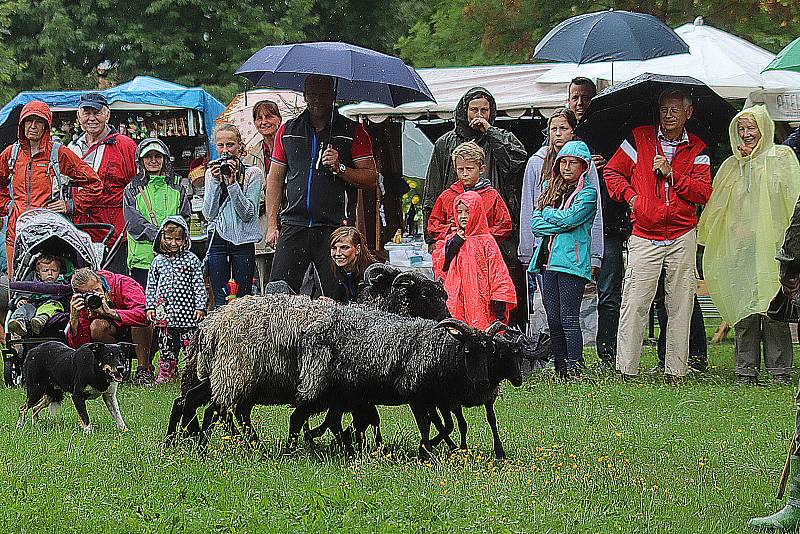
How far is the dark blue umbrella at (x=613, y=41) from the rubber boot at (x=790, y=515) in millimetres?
6906

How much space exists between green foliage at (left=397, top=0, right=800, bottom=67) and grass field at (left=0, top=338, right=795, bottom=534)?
13780mm

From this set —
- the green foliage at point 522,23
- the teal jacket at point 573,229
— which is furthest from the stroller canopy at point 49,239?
the green foliage at point 522,23

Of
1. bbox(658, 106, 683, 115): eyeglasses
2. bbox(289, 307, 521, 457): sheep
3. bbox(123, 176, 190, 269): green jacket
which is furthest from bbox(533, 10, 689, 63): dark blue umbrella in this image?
bbox(289, 307, 521, 457): sheep

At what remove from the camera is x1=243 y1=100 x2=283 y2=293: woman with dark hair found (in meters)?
14.4

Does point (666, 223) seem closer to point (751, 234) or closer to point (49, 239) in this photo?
point (751, 234)

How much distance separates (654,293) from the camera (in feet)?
39.6

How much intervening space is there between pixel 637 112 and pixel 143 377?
5599mm

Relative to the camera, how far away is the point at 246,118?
18891 millimetres

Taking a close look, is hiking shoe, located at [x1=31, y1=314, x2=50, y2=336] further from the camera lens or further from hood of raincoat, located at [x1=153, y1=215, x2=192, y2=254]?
hood of raincoat, located at [x1=153, y1=215, x2=192, y2=254]

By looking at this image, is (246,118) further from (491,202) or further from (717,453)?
(717,453)

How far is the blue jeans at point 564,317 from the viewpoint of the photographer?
11.8 m

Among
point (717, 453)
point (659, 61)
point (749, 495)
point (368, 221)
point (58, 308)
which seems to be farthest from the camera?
point (659, 61)

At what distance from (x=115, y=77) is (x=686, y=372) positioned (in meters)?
21.8

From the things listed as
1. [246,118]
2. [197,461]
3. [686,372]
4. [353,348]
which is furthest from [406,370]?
[246,118]
